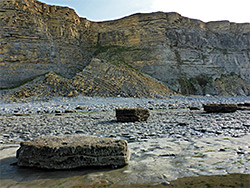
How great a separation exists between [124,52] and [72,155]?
97.9 feet

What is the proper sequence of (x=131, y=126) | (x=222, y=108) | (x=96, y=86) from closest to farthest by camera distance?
1. (x=131, y=126)
2. (x=222, y=108)
3. (x=96, y=86)

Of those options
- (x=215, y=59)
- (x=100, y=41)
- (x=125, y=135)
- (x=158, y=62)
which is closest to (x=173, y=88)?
(x=158, y=62)

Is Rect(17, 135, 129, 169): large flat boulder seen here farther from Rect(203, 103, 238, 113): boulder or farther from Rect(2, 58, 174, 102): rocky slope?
Rect(2, 58, 174, 102): rocky slope

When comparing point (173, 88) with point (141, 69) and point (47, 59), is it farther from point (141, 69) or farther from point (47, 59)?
point (47, 59)

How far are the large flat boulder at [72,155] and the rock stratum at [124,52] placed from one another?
1965 cm

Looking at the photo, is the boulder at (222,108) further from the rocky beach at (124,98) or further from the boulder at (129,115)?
the boulder at (129,115)

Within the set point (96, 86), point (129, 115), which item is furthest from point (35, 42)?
point (129, 115)

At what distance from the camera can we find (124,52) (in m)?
31.8

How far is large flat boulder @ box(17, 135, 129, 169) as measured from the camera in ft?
9.16

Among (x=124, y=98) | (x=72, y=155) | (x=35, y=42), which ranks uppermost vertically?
(x=35, y=42)

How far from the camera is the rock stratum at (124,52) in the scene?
2486cm

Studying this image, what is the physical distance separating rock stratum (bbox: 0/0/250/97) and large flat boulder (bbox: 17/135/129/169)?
19653mm

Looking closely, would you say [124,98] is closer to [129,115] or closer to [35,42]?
[129,115]

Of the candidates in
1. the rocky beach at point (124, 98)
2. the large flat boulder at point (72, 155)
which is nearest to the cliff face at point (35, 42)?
the rocky beach at point (124, 98)
